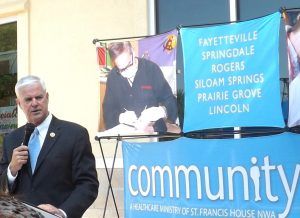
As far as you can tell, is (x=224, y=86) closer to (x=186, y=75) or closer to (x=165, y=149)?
(x=186, y=75)

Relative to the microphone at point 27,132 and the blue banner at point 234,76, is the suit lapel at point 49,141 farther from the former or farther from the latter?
the blue banner at point 234,76

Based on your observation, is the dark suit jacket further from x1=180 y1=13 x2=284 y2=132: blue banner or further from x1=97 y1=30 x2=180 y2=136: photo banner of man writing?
x1=97 y1=30 x2=180 y2=136: photo banner of man writing

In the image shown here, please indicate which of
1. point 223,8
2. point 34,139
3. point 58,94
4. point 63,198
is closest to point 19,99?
point 34,139

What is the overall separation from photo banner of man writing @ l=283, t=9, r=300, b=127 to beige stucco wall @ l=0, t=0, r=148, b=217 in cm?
222

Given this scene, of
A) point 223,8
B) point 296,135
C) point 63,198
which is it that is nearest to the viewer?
point 63,198

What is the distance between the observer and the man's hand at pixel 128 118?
4.98m

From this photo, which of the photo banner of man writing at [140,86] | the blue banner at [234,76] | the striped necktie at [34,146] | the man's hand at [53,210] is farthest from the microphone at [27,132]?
the photo banner of man writing at [140,86]

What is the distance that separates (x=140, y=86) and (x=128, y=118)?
1.09ft

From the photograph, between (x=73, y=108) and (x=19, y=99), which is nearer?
(x=19, y=99)

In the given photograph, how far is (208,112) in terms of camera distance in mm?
4465

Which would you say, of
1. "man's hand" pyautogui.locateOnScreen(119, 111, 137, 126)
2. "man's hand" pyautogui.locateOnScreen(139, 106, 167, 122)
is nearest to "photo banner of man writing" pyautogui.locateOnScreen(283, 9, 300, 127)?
"man's hand" pyautogui.locateOnScreen(139, 106, 167, 122)

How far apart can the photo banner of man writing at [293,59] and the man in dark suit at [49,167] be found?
77.9 inches

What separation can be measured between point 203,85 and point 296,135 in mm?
899

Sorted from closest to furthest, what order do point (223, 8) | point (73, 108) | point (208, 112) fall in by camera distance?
point (208, 112), point (223, 8), point (73, 108)
